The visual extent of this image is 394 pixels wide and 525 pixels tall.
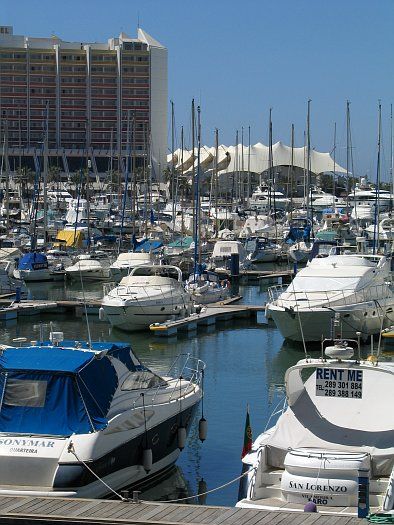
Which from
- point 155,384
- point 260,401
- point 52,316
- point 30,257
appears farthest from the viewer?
point 30,257

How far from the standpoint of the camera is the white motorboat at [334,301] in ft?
112

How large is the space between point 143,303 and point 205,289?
272 inches

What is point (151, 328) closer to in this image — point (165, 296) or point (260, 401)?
point (165, 296)

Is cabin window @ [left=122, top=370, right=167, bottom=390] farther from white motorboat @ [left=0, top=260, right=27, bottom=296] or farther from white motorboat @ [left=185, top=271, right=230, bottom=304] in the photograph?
white motorboat @ [left=0, top=260, right=27, bottom=296]

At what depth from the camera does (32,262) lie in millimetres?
56312

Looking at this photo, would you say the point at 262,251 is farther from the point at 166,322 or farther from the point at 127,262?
the point at 166,322

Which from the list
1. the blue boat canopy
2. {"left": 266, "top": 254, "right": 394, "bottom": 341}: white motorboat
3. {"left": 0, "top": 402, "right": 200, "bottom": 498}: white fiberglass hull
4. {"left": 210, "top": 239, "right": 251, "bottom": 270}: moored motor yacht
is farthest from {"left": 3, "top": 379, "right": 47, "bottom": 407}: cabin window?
{"left": 210, "top": 239, "right": 251, "bottom": 270}: moored motor yacht

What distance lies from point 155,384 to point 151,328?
17.7m

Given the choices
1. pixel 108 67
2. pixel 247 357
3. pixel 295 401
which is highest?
pixel 108 67

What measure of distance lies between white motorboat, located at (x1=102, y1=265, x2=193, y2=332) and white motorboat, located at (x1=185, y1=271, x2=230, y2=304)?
4056 millimetres

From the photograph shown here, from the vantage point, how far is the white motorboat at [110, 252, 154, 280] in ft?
172

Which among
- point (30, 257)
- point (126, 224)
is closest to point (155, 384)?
point (30, 257)

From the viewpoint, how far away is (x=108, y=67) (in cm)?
16400

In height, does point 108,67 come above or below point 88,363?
above
